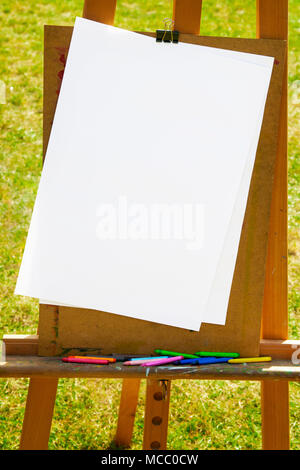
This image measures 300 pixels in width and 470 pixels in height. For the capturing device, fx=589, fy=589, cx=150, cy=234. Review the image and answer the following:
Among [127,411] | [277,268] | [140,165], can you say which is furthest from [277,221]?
[127,411]

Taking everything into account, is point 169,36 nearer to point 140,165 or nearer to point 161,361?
point 140,165

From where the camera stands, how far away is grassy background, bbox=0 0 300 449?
2.18 metres

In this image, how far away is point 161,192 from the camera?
142 centimetres

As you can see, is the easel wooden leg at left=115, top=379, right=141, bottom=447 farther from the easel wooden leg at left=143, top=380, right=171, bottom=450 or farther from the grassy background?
the easel wooden leg at left=143, top=380, right=171, bottom=450

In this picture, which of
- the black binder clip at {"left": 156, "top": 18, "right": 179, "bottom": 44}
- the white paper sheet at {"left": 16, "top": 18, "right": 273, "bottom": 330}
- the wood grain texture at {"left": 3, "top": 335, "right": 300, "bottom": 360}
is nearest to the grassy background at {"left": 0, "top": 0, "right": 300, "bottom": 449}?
the wood grain texture at {"left": 3, "top": 335, "right": 300, "bottom": 360}

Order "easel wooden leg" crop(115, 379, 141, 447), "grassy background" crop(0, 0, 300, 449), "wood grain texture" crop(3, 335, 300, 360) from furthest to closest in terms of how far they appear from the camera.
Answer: "grassy background" crop(0, 0, 300, 449) → "easel wooden leg" crop(115, 379, 141, 447) → "wood grain texture" crop(3, 335, 300, 360)

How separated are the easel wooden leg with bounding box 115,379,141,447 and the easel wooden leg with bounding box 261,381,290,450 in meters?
0.55

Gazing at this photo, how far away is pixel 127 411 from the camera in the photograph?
6.53ft

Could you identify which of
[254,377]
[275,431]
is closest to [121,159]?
[254,377]

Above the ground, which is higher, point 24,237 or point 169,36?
point 169,36

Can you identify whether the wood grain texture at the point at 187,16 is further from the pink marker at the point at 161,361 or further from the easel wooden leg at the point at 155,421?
the easel wooden leg at the point at 155,421

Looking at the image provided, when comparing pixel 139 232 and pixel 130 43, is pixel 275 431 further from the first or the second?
pixel 130 43

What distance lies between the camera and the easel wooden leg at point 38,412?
1.43m

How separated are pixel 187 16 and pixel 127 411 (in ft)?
4.16
